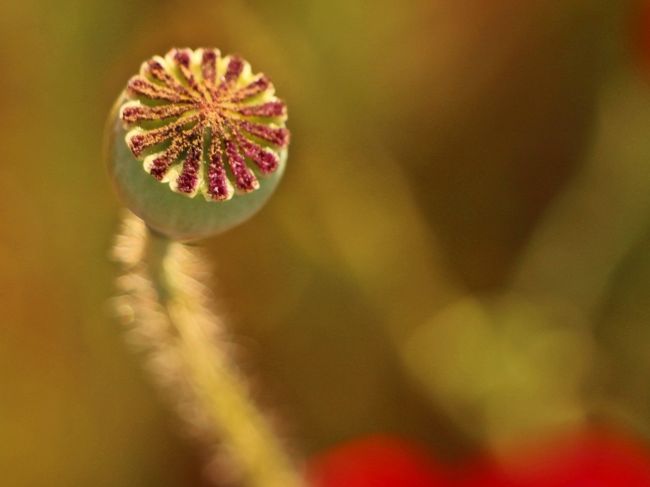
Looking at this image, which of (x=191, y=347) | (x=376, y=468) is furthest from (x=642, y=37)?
(x=191, y=347)

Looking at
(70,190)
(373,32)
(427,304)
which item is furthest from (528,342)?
(70,190)

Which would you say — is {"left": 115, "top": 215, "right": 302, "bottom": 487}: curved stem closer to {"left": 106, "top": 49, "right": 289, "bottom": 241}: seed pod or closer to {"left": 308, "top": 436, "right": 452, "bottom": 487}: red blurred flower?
{"left": 106, "top": 49, "right": 289, "bottom": 241}: seed pod

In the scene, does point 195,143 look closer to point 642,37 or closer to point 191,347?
point 191,347

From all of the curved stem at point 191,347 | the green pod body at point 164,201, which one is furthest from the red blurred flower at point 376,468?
the green pod body at point 164,201

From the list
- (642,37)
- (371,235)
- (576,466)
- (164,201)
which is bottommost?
(164,201)

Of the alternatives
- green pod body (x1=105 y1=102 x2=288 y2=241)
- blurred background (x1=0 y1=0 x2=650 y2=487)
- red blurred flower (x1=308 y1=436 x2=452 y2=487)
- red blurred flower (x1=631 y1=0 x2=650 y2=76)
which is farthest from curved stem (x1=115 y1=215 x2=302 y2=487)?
red blurred flower (x1=631 y1=0 x2=650 y2=76)
